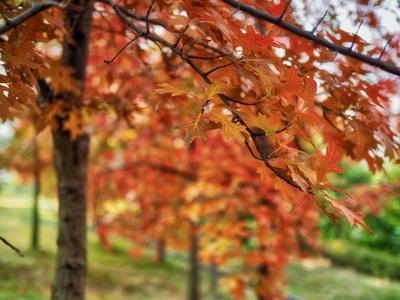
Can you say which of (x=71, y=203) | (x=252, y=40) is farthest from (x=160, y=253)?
(x=252, y=40)

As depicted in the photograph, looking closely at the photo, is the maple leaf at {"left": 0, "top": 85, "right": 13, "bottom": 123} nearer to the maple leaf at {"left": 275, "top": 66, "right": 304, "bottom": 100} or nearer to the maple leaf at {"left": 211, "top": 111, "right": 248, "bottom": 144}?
the maple leaf at {"left": 211, "top": 111, "right": 248, "bottom": 144}

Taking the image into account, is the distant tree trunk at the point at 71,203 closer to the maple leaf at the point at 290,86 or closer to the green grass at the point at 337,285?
the maple leaf at the point at 290,86

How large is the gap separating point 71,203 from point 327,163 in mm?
1814

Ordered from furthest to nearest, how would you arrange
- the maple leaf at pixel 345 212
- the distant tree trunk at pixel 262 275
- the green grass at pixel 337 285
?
1. the green grass at pixel 337 285
2. the distant tree trunk at pixel 262 275
3. the maple leaf at pixel 345 212

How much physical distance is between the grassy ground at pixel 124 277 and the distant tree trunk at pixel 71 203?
14.2 ft

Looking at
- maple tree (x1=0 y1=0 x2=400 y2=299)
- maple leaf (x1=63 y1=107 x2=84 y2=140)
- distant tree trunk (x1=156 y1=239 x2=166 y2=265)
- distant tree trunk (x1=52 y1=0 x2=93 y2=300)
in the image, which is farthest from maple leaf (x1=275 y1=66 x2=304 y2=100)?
distant tree trunk (x1=156 y1=239 x2=166 y2=265)


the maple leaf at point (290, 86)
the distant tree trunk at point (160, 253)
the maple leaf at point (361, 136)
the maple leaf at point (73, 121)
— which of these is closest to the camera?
the maple leaf at point (290, 86)

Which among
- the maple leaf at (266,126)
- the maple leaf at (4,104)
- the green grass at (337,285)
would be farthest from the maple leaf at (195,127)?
the green grass at (337,285)

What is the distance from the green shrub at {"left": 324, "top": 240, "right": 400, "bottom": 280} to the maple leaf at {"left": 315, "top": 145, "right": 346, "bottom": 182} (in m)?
13.9

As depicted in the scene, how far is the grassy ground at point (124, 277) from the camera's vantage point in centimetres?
676

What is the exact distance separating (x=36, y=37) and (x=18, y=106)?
1.18 ft

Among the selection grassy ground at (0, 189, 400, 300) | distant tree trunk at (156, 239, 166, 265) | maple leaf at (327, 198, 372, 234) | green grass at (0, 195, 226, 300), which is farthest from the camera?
distant tree trunk at (156, 239, 166, 265)

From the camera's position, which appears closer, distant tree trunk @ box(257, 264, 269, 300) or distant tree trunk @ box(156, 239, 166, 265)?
distant tree trunk @ box(257, 264, 269, 300)

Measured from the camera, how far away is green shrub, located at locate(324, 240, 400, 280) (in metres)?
12.2
